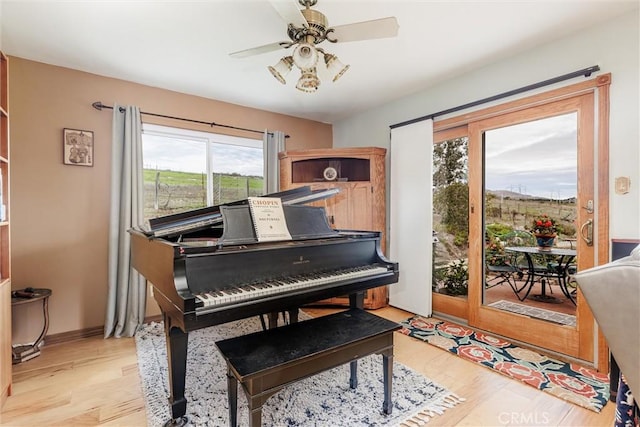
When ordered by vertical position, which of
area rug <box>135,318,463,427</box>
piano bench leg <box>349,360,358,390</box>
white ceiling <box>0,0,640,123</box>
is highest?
white ceiling <box>0,0,640,123</box>

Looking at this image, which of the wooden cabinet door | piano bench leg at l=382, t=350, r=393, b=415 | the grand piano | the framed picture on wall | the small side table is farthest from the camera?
the framed picture on wall

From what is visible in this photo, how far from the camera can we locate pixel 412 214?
349 centimetres

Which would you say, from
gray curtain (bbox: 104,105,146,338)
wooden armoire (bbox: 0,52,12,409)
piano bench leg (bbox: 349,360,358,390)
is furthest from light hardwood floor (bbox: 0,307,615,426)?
piano bench leg (bbox: 349,360,358,390)

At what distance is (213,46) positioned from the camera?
2502mm

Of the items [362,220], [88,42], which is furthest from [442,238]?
[88,42]

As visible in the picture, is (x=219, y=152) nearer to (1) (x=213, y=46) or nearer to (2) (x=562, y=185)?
(1) (x=213, y=46)

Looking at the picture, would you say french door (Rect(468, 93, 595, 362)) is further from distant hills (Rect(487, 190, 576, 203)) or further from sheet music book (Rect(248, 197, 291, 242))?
sheet music book (Rect(248, 197, 291, 242))

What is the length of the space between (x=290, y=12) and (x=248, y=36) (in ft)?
2.99

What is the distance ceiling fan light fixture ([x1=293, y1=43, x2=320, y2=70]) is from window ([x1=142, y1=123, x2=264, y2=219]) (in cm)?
216

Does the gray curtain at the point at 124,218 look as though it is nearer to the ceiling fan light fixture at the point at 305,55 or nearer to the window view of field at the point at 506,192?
the ceiling fan light fixture at the point at 305,55

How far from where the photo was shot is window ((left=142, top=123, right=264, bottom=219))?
11.0 ft

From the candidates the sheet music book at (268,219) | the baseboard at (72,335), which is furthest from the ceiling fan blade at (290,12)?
the baseboard at (72,335)

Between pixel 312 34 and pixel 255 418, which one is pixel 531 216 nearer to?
pixel 312 34

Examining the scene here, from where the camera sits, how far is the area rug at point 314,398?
68.6 inches
